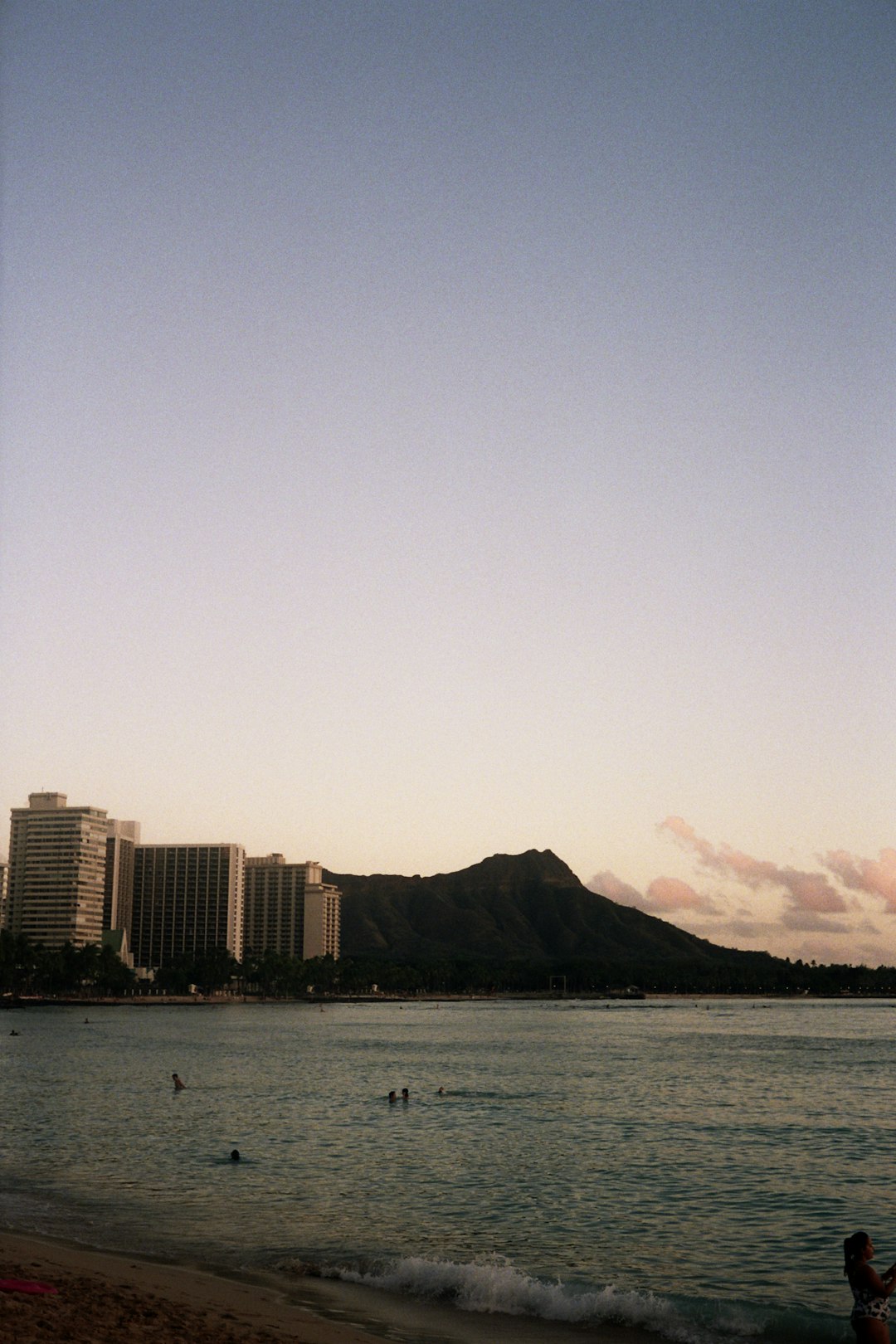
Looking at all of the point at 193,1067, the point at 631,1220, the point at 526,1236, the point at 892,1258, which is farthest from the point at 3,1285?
the point at 193,1067

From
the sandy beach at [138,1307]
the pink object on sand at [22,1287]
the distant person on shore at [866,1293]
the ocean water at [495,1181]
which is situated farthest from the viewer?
the ocean water at [495,1181]

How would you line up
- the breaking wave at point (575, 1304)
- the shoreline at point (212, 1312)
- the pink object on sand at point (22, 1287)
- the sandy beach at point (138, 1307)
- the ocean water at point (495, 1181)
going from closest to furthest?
the sandy beach at point (138, 1307), the shoreline at point (212, 1312), the pink object on sand at point (22, 1287), the breaking wave at point (575, 1304), the ocean water at point (495, 1181)

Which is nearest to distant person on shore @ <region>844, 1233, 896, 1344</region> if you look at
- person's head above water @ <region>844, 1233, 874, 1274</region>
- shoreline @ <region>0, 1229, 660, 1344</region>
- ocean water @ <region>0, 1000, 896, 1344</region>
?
person's head above water @ <region>844, 1233, 874, 1274</region>

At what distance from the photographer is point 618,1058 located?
337 feet

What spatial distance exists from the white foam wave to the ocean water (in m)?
0.06

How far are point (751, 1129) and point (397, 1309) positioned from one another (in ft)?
117

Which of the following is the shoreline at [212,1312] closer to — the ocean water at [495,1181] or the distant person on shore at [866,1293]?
the ocean water at [495,1181]

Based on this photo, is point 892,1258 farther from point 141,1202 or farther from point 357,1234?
point 141,1202

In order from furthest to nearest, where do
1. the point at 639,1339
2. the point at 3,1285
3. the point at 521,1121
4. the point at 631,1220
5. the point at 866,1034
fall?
the point at 866,1034
the point at 521,1121
the point at 631,1220
the point at 639,1339
the point at 3,1285

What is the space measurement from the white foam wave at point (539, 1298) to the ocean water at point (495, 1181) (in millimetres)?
63

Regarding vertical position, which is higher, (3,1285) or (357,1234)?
(3,1285)

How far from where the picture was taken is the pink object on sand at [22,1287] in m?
19.8

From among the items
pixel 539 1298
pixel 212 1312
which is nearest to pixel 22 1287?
pixel 212 1312

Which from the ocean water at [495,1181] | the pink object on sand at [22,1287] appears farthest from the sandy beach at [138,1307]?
the ocean water at [495,1181]
